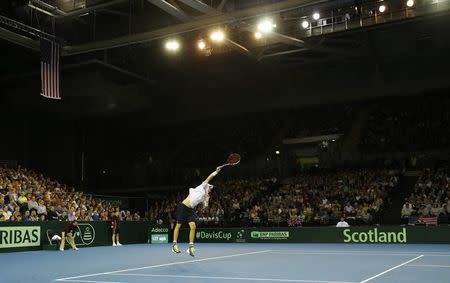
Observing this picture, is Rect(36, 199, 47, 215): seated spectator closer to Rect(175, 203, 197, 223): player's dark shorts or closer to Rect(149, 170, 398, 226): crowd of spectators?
Rect(149, 170, 398, 226): crowd of spectators

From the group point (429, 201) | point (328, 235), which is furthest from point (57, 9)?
point (429, 201)

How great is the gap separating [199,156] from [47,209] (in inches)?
771

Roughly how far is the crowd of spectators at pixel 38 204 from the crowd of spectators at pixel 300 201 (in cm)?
574

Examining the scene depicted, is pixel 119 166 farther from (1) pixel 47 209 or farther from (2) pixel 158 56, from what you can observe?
(1) pixel 47 209

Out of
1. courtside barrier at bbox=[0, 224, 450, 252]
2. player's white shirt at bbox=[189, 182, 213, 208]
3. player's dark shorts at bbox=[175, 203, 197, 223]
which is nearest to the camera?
player's white shirt at bbox=[189, 182, 213, 208]

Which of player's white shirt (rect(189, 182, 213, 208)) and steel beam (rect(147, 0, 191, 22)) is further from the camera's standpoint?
steel beam (rect(147, 0, 191, 22))

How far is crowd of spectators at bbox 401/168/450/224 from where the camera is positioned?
25.1 meters

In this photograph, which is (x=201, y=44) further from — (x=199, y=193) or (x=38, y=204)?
(x=199, y=193)

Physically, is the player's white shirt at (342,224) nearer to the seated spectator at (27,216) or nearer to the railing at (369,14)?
the railing at (369,14)

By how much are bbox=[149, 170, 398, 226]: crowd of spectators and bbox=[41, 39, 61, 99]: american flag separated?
12.0 m

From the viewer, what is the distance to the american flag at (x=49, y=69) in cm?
2350

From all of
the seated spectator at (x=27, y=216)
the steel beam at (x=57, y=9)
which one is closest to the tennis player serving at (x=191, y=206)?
the seated spectator at (x=27, y=216)

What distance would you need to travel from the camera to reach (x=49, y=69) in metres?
24.0

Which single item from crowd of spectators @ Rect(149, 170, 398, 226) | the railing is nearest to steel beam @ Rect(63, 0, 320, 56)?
the railing
